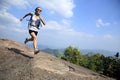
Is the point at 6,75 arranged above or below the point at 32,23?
below

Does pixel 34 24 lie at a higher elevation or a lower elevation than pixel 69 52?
lower

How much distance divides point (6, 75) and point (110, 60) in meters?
37.5

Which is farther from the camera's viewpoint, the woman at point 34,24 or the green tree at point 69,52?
the green tree at point 69,52

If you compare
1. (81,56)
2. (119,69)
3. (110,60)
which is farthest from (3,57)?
(81,56)

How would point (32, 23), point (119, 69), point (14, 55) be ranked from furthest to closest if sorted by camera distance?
point (119, 69) < point (32, 23) < point (14, 55)

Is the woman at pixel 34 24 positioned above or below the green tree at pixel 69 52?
below

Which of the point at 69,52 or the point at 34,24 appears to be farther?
the point at 69,52

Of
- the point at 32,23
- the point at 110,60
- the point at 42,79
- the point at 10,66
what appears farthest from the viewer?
the point at 110,60

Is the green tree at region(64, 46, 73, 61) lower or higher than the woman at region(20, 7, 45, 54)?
higher

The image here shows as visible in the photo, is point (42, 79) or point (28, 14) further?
point (28, 14)

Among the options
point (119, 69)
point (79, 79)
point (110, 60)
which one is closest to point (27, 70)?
point (79, 79)

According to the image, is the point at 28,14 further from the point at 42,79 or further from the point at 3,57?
the point at 42,79

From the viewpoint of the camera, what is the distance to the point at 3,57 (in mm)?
8758

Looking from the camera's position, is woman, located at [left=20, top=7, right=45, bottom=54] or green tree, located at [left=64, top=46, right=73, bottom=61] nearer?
woman, located at [left=20, top=7, right=45, bottom=54]
